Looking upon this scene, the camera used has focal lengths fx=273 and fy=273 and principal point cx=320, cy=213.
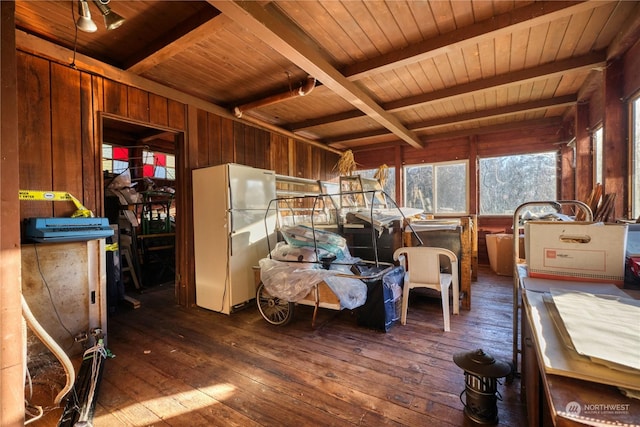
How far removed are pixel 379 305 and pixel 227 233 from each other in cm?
189

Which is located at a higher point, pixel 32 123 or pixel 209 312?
pixel 32 123

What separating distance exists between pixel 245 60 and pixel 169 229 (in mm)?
3506

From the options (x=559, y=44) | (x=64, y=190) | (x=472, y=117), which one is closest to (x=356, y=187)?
(x=472, y=117)

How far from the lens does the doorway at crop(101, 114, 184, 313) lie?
12.1 feet

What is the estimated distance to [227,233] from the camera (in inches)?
127

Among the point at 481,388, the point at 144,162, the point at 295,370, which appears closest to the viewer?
the point at 481,388

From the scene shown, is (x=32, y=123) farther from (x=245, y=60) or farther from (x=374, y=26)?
(x=374, y=26)

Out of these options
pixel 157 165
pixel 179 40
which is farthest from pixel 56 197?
pixel 157 165

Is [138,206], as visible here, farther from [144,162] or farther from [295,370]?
[295,370]

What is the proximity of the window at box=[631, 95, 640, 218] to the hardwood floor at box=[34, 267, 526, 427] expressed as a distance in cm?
154

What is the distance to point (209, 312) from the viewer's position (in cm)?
338

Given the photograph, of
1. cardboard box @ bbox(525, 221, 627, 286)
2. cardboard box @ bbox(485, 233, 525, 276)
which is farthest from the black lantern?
cardboard box @ bbox(485, 233, 525, 276)

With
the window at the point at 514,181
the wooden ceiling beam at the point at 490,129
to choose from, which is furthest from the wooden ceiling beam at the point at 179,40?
the window at the point at 514,181

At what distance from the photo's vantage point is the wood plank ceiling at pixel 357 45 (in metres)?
2.06
